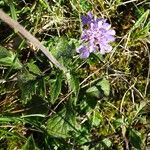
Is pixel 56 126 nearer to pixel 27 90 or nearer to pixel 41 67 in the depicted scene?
pixel 27 90

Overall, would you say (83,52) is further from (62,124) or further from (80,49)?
(62,124)

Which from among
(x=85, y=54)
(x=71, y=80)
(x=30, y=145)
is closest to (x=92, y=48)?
(x=85, y=54)

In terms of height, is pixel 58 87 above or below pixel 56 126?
above

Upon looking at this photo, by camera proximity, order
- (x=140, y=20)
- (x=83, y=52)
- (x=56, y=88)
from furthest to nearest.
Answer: (x=140, y=20) < (x=83, y=52) < (x=56, y=88)

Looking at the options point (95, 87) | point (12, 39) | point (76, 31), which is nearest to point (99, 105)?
point (95, 87)

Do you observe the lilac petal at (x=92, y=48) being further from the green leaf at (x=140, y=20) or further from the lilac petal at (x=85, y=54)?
the green leaf at (x=140, y=20)
